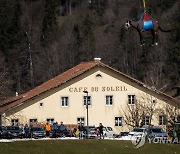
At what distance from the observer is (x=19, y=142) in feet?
163

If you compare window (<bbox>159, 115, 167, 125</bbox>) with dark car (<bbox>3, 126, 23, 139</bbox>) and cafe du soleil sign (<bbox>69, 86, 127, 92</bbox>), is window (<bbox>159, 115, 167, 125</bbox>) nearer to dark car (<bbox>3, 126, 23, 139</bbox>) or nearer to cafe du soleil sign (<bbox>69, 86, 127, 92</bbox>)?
cafe du soleil sign (<bbox>69, 86, 127, 92</bbox>)

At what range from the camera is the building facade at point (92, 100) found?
259ft

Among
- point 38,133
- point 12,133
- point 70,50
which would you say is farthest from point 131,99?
point 70,50

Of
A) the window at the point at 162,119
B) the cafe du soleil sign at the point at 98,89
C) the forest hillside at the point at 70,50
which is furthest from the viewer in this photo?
the forest hillside at the point at 70,50

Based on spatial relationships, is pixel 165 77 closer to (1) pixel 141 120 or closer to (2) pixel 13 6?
(2) pixel 13 6

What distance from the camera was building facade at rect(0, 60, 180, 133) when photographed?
7894 cm

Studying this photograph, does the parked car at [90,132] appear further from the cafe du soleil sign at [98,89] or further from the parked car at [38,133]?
the cafe du soleil sign at [98,89]

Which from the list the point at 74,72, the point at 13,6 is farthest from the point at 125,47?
the point at 74,72

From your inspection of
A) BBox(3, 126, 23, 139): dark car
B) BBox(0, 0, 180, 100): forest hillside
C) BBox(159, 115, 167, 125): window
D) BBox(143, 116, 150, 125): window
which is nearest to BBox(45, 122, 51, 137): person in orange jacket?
BBox(3, 126, 23, 139): dark car

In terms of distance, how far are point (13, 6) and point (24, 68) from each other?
39.2 meters

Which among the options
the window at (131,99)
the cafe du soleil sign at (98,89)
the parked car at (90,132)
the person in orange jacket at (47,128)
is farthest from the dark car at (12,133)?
the window at (131,99)

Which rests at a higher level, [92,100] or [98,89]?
[98,89]

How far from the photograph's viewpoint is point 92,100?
8050 cm

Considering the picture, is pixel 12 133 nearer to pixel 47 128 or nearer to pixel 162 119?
pixel 47 128
